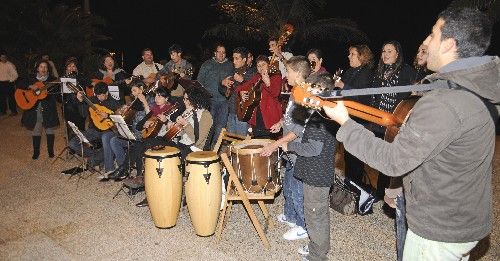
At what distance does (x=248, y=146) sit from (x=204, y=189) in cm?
69

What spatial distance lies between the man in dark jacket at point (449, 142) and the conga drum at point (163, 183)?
309 centimetres

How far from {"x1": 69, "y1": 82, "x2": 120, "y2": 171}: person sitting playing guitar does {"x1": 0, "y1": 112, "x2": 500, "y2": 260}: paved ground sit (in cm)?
95

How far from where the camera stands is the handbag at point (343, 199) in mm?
5113

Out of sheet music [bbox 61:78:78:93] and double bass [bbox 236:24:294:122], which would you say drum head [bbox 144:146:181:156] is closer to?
double bass [bbox 236:24:294:122]

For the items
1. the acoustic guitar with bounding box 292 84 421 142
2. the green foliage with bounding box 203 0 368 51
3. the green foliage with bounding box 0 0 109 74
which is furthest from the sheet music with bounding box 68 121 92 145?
the green foliage with bounding box 0 0 109 74

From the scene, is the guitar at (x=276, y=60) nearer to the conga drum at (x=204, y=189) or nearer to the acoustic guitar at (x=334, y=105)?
the conga drum at (x=204, y=189)

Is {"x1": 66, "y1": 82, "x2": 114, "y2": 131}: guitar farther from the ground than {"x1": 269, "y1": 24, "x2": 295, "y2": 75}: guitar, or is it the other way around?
{"x1": 269, "y1": 24, "x2": 295, "y2": 75}: guitar

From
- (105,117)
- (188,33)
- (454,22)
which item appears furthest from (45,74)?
(188,33)

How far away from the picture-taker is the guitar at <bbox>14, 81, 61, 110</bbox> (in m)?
7.61

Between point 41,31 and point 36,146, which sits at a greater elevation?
point 41,31

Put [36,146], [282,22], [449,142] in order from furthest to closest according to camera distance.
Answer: [282,22]
[36,146]
[449,142]

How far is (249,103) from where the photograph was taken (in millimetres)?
6395

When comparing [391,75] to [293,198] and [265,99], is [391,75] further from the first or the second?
[293,198]

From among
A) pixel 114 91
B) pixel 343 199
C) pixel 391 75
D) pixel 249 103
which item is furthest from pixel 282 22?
pixel 343 199
